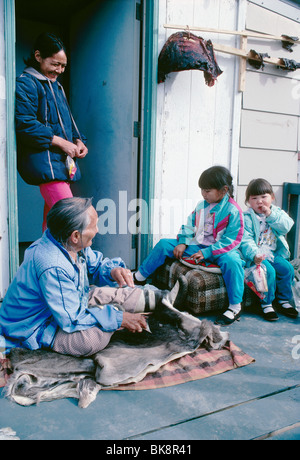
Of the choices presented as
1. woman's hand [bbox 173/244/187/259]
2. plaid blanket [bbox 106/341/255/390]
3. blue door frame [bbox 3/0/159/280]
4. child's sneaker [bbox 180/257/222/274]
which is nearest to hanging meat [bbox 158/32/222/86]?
blue door frame [bbox 3/0/159/280]

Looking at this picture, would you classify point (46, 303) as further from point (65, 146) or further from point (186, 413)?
point (65, 146)

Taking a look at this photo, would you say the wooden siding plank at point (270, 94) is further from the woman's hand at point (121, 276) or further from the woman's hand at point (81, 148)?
the woman's hand at point (121, 276)

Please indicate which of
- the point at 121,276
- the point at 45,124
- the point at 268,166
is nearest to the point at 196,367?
the point at 121,276

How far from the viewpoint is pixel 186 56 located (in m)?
3.38

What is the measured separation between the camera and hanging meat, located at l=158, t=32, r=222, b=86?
11.1ft

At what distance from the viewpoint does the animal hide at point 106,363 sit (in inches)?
78.8

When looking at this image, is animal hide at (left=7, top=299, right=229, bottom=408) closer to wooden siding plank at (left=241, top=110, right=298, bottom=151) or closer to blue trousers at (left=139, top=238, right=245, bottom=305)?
blue trousers at (left=139, top=238, right=245, bottom=305)

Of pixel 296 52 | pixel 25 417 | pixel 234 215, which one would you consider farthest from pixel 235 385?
pixel 296 52

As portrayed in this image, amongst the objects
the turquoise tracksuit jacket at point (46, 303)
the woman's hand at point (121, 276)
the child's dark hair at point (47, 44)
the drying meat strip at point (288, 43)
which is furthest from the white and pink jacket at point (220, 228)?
the drying meat strip at point (288, 43)

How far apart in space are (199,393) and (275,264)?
5.49ft

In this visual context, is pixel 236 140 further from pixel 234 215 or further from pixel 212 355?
pixel 212 355

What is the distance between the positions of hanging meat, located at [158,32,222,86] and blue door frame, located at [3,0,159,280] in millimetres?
106

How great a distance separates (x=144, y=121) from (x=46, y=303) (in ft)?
6.86

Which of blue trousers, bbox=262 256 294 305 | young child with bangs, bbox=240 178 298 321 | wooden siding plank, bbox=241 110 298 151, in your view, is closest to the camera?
young child with bangs, bbox=240 178 298 321
